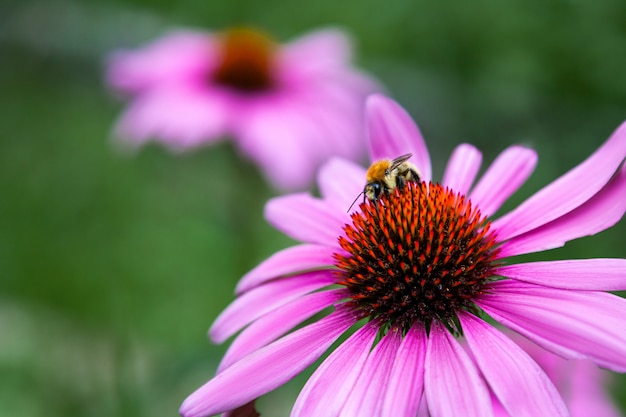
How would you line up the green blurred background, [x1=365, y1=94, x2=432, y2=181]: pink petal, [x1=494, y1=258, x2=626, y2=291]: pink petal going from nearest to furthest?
1. [x1=494, y1=258, x2=626, y2=291]: pink petal
2. [x1=365, y1=94, x2=432, y2=181]: pink petal
3. the green blurred background

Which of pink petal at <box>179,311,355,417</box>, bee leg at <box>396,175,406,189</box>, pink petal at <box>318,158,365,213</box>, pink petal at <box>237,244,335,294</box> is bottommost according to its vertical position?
pink petal at <box>179,311,355,417</box>

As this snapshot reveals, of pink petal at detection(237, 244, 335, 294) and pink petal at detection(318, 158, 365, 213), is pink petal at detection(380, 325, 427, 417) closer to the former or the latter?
pink petal at detection(237, 244, 335, 294)

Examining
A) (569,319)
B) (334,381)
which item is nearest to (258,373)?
(334,381)

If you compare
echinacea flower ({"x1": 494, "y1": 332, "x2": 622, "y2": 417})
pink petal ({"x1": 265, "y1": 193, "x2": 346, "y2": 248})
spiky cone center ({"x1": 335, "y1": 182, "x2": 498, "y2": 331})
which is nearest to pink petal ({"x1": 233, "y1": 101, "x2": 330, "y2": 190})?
echinacea flower ({"x1": 494, "y1": 332, "x2": 622, "y2": 417})

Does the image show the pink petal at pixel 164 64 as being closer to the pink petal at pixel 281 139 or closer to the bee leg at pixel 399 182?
the pink petal at pixel 281 139

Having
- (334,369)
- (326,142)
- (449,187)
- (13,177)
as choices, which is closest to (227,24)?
(13,177)

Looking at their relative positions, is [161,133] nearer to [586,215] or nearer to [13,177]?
[586,215]

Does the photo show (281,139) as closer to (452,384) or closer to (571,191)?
(571,191)
